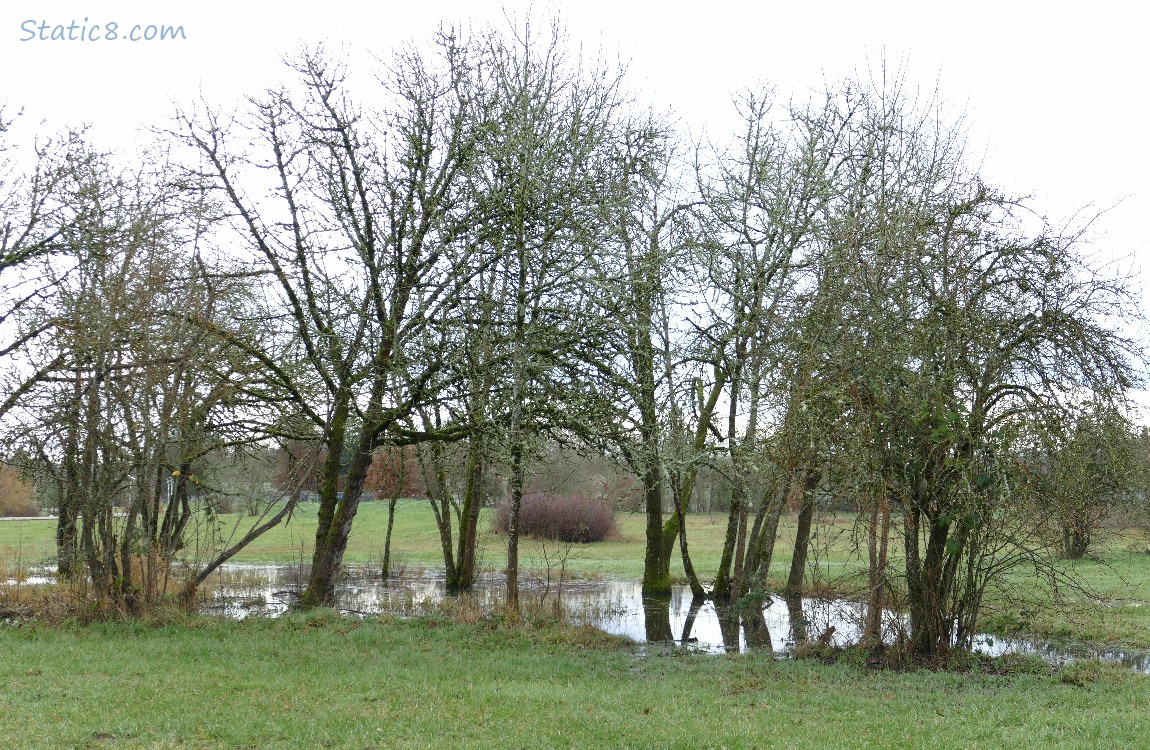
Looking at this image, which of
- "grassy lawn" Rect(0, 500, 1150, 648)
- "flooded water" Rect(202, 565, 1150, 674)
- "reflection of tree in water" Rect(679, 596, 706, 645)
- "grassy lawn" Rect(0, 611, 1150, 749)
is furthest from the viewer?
"reflection of tree in water" Rect(679, 596, 706, 645)

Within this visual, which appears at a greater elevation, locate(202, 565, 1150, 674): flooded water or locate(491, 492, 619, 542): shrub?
locate(491, 492, 619, 542): shrub

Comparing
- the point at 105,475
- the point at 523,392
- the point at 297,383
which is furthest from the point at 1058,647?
the point at 105,475

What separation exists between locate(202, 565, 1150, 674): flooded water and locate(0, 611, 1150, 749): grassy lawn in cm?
140

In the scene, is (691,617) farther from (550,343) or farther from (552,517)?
(552,517)

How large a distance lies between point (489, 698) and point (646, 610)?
8.70 m

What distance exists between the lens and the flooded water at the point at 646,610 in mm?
11344

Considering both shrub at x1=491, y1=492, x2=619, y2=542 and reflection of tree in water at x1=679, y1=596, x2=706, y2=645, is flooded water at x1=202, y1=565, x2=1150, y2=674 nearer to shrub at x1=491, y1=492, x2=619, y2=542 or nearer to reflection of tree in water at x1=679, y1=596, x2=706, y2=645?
reflection of tree in water at x1=679, y1=596, x2=706, y2=645

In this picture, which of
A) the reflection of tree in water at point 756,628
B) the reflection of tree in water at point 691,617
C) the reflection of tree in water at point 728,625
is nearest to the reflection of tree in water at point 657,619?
the reflection of tree in water at point 691,617

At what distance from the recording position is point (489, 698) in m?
7.89

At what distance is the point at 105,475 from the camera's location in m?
11.7

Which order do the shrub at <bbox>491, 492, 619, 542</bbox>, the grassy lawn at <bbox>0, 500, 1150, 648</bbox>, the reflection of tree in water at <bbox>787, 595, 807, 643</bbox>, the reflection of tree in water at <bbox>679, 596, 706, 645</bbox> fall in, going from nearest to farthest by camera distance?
the reflection of tree in water at <bbox>787, 595, 807, 643</bbox>
the grassy lawn at <bbox>0, 500, 1150, 648</bbox>
the reflection of tree in water at <bbox>679, 596, 706, 645</bbox>
the shrub at <bbox>491, 492, 619, 542</bbox>

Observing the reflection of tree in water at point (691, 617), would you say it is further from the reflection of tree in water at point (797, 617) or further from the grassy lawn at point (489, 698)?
the grassy lawn at point (489, 698)

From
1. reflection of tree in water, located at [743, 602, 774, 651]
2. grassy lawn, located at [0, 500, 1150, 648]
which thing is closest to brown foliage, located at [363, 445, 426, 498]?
grassy lawn, located at [0, 500, 1150, 648]

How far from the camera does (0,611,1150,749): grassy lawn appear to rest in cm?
658
